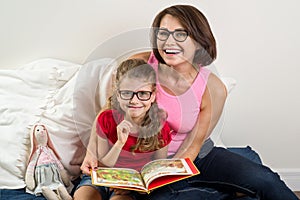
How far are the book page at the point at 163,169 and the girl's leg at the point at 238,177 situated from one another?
113 mm

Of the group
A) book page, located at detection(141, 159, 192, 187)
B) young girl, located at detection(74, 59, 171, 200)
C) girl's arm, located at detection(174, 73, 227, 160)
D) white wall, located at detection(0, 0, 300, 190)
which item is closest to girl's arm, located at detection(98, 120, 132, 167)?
young girl, located at detection(74, 59, 171, 200)

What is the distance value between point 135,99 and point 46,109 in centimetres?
49

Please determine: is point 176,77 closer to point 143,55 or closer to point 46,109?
point 143,55

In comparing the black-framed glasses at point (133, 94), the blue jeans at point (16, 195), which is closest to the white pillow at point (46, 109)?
the blue jeans at point (16, 195)

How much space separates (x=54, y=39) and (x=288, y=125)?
1.17 m

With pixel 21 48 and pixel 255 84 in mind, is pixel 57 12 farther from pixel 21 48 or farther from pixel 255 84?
pixel 255 84

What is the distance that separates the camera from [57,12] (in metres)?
2.01

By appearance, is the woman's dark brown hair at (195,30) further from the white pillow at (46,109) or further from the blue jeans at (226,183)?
the blue jeans at (226,183)

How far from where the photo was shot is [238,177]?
5.23ft

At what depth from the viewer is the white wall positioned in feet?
6.61

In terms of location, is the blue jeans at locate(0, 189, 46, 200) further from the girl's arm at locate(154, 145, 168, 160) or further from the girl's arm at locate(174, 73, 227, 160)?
the girl's arm at locate(174, 73, 227, 160)

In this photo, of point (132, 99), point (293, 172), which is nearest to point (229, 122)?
point (293, 172)

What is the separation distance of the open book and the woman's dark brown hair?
34 cm

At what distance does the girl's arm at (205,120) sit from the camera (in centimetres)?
166
